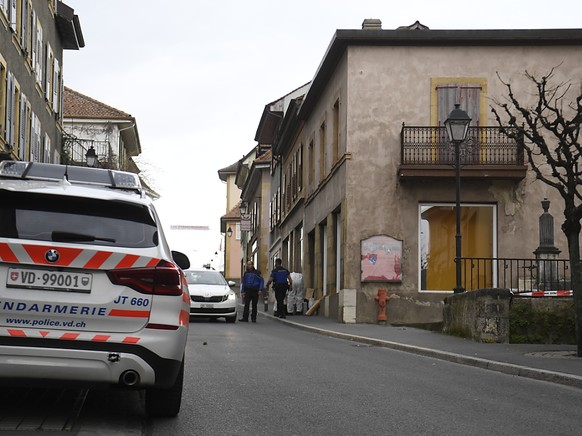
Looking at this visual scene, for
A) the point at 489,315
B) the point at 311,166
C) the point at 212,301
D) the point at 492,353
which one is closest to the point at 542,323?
the point at 489,315

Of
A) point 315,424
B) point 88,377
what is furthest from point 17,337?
point 315,424

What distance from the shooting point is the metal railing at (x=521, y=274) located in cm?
2100

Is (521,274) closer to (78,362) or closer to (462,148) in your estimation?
(462,148)

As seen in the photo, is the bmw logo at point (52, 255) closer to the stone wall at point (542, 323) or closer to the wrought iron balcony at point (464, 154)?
the stone wall at point (542, 323)

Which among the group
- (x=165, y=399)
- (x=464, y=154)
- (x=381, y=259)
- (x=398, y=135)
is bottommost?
(x=165, y=399)

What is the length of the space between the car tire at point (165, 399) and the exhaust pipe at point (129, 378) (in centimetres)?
70

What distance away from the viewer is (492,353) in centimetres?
1582

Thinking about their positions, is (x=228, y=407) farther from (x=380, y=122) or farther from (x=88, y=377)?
(x=380, y=122)

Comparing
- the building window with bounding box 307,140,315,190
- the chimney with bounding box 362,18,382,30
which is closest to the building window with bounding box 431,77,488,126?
the chimney with bounding box 362,18,382,30

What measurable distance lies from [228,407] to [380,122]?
69.1 ft

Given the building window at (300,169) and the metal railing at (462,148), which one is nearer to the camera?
the metal railing at (462,148)

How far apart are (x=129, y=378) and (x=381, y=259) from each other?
22080 mm

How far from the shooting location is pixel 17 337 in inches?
279

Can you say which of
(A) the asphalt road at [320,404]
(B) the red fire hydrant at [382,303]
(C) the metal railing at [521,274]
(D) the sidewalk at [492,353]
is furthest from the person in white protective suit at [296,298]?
(A) the asphalt road at [320,404]
